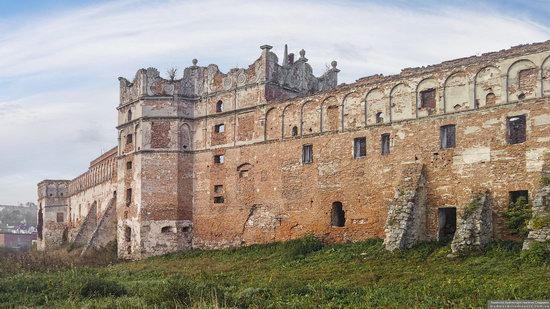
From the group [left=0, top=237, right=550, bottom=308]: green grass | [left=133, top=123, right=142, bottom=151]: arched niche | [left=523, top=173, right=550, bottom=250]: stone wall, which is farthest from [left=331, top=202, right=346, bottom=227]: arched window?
[left=133, top=123, right=142, bottom=151]: arched niche

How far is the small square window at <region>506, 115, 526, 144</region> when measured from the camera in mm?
22234

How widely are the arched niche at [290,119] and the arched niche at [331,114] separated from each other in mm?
1390

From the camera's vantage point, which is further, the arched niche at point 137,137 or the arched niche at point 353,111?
the arched niche at point 137,137

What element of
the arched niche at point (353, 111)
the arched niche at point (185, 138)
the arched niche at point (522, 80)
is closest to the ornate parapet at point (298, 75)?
the arched niche at point (353, 111)

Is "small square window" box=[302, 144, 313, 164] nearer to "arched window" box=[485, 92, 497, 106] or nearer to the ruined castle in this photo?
the ruined castle

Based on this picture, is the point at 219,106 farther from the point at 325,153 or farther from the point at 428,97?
the point at 428,97

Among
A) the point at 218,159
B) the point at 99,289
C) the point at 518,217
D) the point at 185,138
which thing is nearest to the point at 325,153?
the point at 218,159

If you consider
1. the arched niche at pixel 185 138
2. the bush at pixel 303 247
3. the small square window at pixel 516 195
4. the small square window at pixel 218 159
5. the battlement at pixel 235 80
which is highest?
the battlement at pixel 235 80

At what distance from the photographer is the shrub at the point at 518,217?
2131cm

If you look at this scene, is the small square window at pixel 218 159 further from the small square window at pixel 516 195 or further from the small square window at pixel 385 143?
the small square window at pixel 516 195

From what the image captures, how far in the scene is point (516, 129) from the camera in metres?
22.5

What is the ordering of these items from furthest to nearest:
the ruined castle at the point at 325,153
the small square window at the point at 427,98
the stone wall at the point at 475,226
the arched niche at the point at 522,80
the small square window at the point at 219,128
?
1. the small square window at the point at 219,128
2. the small square window at the point at 427,98
3. the ruined castle at the point at 325,153
4. the arched niche at the point at 522,80
5. the stone wall at the point at 475,226

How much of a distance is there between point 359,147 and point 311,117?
9.21 ft

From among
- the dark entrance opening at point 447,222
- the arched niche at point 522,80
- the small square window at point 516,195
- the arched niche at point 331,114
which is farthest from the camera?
the arched niche at point 331,114
